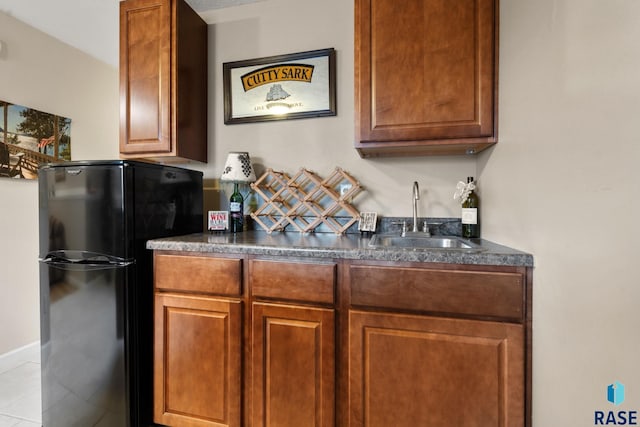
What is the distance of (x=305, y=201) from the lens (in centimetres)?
182

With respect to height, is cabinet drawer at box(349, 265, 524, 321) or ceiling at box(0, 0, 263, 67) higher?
ceiling at box(0, 0, 263, 67)

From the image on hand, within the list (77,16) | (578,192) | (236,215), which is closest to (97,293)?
(236,215)

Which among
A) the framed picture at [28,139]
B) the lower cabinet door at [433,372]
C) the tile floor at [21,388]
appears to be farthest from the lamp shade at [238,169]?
the tile floor at [21,388]

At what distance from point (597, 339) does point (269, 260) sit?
106 cm

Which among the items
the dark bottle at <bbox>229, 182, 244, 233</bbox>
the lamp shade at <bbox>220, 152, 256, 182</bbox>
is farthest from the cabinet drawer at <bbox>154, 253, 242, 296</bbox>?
the lamp shade at <bbox>220, 152, 256, 182</bbox>

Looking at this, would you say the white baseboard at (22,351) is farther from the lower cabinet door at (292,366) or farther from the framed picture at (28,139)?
the lower cabinet door at (292,366)

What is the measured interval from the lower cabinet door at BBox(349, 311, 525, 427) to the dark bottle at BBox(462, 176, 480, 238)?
63cm

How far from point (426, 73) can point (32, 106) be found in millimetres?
2911

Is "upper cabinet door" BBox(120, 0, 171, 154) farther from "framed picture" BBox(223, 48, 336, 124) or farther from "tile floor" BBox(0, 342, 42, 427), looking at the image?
"tile floor" BBox(0, 342, 42, 427)

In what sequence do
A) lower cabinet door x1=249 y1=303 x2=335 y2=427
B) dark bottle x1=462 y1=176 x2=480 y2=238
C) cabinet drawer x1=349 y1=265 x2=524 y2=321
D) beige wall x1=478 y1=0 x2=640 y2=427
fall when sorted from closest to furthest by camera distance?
beige wall x1=478 y1=0 x2=640 y2=427 → cabinet drawer x1=349 y1=265 x2=524 y2=321 → lower cabinet door x1=249 y1=303 x2=335 y2=427 → dark bottle x1=462 y1=176 x2=480 y2=238

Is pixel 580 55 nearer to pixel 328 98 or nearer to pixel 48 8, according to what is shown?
pixel 328 98

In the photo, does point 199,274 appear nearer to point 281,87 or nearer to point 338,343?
point 338,343

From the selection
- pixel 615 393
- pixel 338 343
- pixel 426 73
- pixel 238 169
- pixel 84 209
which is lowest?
pixel 338 343

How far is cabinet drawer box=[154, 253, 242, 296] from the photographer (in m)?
1.33
